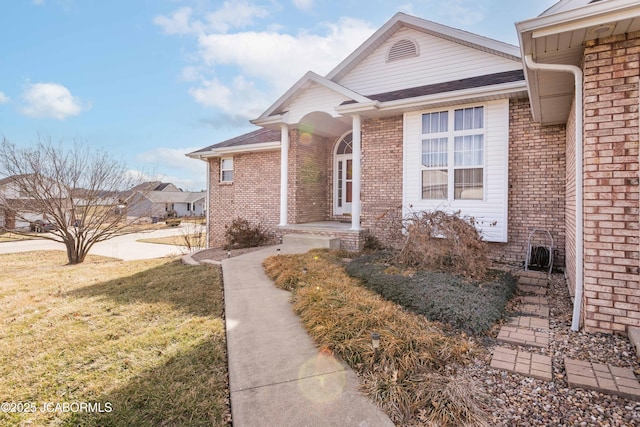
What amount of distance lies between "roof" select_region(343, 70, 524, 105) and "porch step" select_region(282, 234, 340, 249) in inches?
148

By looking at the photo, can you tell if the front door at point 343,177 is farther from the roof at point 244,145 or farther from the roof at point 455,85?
the roof at point 455,85

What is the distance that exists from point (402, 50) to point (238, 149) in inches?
258

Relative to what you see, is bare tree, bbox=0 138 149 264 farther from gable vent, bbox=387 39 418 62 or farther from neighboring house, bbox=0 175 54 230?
gable vent, bbox=387 39 418 62

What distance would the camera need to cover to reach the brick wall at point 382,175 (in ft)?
28.9

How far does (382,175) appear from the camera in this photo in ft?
29.7

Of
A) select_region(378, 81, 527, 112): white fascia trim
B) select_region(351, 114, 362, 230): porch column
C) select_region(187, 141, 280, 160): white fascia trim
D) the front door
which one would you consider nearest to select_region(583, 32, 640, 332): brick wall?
select_region(378, 81, 527, 112): white fascia trim

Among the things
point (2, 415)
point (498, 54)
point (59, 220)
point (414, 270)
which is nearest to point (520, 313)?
point (414, 270)

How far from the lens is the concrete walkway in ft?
7.45

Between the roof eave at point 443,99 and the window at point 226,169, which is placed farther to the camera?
the window at point 226,169

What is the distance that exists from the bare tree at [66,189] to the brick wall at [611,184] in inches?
533

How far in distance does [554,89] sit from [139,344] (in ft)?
22.0

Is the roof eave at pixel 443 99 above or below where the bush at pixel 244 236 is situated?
above

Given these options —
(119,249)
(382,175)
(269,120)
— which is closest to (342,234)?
(382,175)

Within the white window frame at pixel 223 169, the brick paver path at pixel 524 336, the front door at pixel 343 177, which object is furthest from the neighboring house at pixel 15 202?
the brick paver path at pixel 524 336
